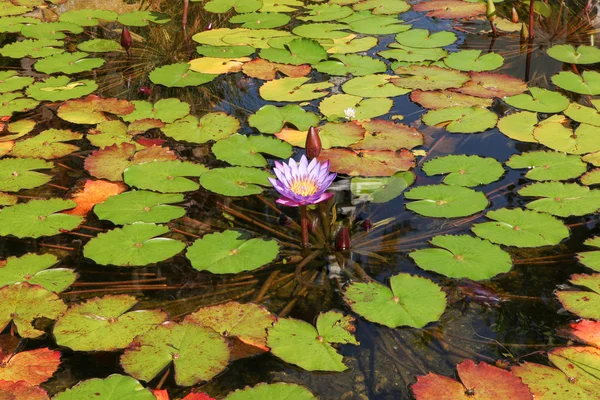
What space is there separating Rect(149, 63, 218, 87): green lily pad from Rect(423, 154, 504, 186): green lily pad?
1.94 metres

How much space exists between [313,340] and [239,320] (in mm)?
309

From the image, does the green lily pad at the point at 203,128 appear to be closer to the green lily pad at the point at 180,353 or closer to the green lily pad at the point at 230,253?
the green lily pad at the point at 230,253

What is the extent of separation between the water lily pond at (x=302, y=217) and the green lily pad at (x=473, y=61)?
2 centimetres

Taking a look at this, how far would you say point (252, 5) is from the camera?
6.24 metres

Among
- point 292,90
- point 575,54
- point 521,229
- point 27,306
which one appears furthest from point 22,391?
point 575,54

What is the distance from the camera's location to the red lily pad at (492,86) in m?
4.34

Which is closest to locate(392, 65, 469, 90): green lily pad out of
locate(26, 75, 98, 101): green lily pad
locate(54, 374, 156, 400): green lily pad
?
locate(26, 75, 98, 101): green lily pad

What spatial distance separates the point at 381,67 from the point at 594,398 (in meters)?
3.18

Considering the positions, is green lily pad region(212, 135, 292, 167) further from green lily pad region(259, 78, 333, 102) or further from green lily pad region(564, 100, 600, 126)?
green lily pad region(564, 100, 600, 126)

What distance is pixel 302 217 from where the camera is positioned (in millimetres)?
2785

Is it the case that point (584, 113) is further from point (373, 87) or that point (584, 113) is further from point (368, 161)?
point (368, 161)

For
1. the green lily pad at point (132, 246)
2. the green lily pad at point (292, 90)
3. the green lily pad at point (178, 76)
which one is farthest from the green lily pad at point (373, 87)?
the green lily pad at point (132, 246)

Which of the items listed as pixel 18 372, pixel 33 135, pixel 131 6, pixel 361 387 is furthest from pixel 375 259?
pixel 131 6

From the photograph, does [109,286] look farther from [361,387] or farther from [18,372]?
[361,387]
